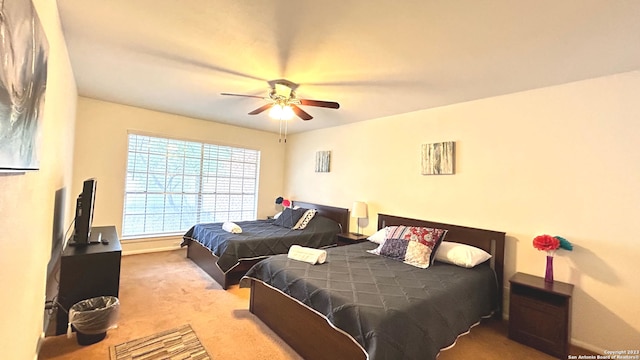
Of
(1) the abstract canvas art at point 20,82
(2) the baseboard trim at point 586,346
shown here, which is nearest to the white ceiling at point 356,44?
(1) the abstract canvas art at point 20,82

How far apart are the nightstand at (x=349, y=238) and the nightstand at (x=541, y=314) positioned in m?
2.05

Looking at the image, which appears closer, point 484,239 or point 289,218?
point 484,239

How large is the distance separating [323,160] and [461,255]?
3054 millimetres

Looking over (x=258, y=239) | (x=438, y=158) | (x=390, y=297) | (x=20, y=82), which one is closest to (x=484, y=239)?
(x=438, y=158)

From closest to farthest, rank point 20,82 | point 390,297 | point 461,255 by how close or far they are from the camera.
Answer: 1. point 20,82
2. point 390,297
3. point 461,255

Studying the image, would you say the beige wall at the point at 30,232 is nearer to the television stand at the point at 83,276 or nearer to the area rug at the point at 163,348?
the television stand at the point at 83,276

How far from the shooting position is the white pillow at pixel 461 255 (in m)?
2.90

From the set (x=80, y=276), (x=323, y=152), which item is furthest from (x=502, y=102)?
(x=80, y=276)

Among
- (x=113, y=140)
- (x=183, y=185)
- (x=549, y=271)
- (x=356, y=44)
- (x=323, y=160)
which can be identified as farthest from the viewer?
(x=323, y=160)

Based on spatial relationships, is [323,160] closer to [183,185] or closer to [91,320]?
[183,185]

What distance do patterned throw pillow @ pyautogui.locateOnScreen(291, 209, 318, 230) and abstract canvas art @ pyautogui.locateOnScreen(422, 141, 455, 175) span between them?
202 cm

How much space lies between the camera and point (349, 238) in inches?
170

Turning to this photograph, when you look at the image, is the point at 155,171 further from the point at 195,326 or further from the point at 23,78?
the point at 23,78

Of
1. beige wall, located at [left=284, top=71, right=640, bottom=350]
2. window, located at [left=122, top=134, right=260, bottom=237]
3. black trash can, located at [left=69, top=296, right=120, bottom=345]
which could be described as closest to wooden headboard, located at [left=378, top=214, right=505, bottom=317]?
beige wall, located at [left=284, top=71, right=640, bottom=350]
